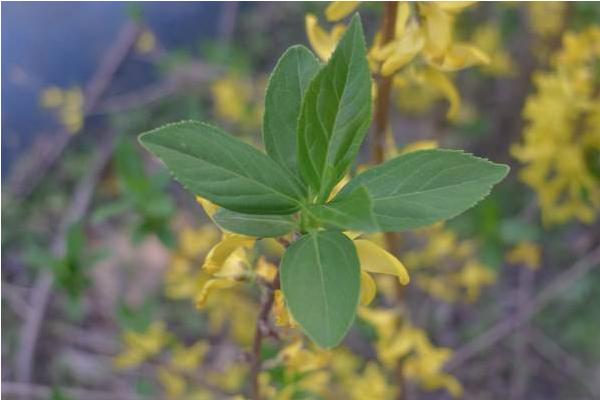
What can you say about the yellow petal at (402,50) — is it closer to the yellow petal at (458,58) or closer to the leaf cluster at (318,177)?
the yellow petal at (458,58)

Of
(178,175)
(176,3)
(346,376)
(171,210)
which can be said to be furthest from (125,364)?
(176,3)

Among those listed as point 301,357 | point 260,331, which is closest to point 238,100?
point 301,357

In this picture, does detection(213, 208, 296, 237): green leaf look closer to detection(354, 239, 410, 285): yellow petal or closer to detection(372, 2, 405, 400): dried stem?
detection(354, 239, 410, 285): yellow petal

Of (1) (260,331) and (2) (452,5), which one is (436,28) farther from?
(1) (260,331)

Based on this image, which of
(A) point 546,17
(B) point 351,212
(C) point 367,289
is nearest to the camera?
(B) point 351,212

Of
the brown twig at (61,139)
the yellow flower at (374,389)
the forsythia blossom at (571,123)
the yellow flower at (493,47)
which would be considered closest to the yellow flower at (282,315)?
the yellow flower at (374,389)

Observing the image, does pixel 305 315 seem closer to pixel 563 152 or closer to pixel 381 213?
pixel 381 213
